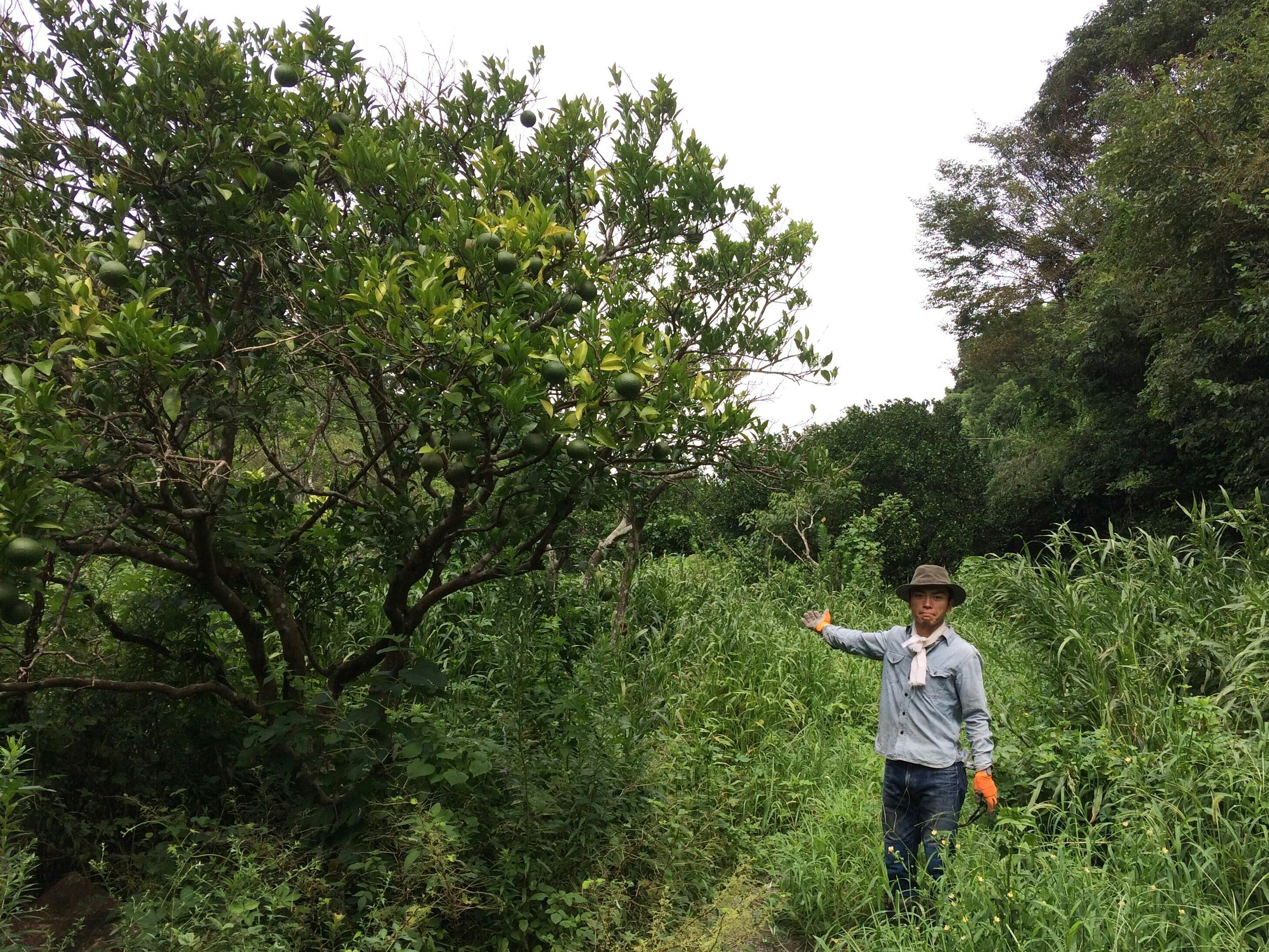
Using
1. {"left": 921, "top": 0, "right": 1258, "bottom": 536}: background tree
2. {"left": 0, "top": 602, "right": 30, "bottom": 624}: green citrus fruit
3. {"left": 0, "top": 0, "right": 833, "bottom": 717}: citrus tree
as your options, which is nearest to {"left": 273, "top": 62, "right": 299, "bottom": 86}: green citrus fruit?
{"left": 0, "top": 0, "right": 833, "bottom": 717}: citrus tree

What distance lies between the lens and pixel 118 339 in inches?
90.2

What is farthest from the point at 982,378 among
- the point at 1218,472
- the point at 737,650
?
the point at 737,650

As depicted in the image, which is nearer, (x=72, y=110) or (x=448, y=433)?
(x=448, y=433)

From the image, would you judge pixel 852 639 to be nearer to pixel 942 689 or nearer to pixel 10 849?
pixel 942 689

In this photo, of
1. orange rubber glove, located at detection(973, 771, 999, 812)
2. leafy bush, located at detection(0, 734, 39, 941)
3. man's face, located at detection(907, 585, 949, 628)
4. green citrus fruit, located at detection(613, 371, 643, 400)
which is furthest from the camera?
man's face, located at detection(907, 585, 949, 628)

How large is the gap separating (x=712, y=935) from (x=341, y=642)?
108 inches

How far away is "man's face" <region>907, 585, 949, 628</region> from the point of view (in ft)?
11.6

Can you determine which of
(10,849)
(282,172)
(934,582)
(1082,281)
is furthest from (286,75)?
(1082,281)

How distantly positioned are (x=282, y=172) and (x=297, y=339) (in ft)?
2.08

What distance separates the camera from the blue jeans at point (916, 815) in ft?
10.9

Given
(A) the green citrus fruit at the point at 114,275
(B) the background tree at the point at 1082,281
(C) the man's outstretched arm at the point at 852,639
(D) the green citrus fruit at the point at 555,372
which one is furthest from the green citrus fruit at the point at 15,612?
(B) the background tree at the point at 1082,281

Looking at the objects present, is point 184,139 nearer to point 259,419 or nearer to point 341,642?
point 259,419

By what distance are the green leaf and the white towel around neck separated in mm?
2866

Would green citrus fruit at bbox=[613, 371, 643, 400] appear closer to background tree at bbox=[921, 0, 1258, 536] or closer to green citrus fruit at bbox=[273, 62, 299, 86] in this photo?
green citrus fruit at bbox=[273, 62, 299, 86]
